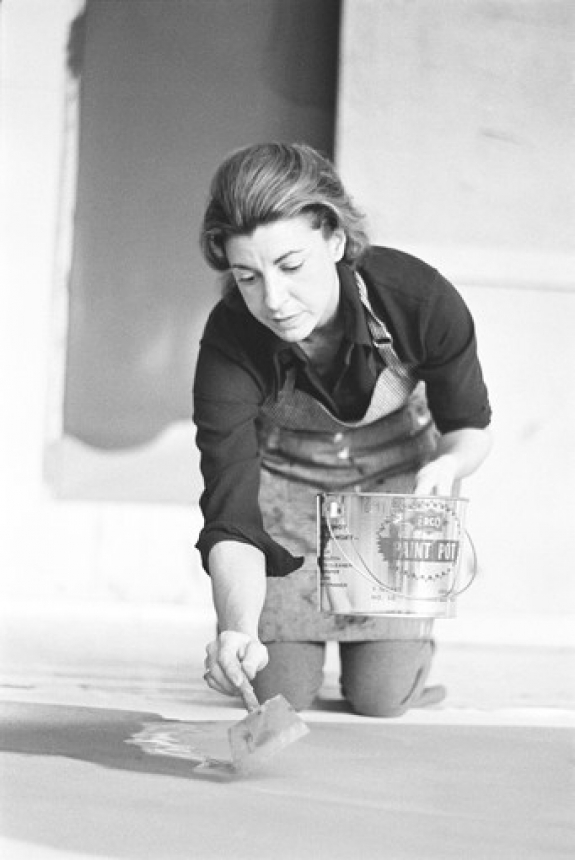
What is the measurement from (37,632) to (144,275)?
0.75 metres

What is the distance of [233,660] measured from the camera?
3.71 ft

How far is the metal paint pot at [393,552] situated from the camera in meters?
1.37

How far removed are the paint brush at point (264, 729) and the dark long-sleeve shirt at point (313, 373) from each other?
0.22m

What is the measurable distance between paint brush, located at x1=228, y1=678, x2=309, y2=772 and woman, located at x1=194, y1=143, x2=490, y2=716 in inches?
1.4

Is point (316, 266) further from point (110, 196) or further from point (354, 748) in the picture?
point (110, 196)

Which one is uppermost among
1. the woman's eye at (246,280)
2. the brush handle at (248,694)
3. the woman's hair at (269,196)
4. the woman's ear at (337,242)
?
the woman's hair at (269,196)

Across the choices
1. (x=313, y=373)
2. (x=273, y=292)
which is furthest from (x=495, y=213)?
(x=273, y=292)

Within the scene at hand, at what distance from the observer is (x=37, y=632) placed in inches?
94.0

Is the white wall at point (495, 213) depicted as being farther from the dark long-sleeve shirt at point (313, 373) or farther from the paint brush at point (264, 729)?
the paint brush at point (264, 729)

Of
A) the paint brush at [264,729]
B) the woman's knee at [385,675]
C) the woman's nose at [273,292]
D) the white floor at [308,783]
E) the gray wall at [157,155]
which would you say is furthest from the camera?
the gray wall at [157,155]

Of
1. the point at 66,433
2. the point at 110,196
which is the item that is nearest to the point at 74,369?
the point at 66,433

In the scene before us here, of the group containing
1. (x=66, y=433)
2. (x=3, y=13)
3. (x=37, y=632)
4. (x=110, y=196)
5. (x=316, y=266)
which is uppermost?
(x=3, y=13)

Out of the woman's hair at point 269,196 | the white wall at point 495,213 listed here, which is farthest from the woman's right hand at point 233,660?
the white wall at point 495,213

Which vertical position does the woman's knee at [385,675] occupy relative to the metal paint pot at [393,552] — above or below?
below
